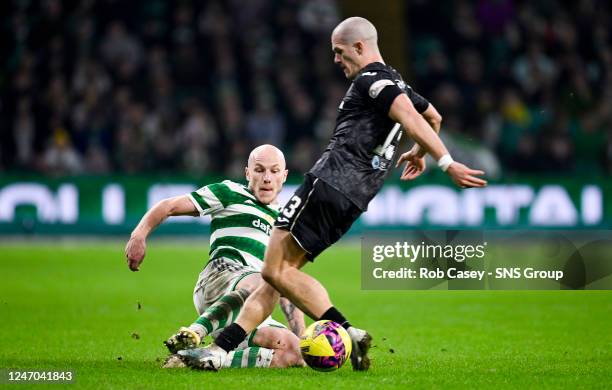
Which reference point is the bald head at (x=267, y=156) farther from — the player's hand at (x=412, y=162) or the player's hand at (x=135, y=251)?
the player's hand at (x=135, y=251)

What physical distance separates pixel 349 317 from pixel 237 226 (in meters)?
3.36

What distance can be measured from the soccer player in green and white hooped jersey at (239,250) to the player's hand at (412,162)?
82cm

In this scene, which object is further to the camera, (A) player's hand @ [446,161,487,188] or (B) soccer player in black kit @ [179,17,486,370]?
(B) soccer player in black kit @ [179,17,486,370]

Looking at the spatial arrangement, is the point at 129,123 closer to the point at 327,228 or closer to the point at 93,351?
the point at 93,351

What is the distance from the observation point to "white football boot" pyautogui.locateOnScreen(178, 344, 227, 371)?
6781 millimetres

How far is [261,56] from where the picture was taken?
22625 mm

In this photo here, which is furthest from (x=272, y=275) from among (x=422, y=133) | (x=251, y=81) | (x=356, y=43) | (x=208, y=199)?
(x=251, y=81)

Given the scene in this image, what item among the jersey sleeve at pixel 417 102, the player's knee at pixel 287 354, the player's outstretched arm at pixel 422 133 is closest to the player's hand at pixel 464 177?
the player's outstretched arm at pixel 422 133

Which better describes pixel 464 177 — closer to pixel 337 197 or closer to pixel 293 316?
pixel 337 197

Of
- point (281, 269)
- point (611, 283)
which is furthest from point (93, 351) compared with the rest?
point (611, 283)

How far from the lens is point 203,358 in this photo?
6.78 m

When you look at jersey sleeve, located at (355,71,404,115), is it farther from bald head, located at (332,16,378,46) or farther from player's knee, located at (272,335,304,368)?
player's knee, located at (272,335,304,368)

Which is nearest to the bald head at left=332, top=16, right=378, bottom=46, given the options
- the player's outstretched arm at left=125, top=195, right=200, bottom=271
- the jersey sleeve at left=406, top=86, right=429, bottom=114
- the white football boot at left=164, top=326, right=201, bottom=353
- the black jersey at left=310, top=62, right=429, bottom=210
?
the black jersey at left=310, top=62, right=429, bottom=210

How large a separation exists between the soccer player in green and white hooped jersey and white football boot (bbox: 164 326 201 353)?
10 centimetres
